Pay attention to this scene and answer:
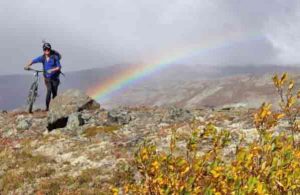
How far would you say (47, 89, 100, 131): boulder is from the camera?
25217mm

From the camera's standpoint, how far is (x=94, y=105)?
31078 millimetres

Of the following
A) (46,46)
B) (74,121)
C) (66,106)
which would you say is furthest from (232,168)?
(46,46)

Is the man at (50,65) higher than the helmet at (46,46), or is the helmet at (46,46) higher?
the helmet at (46,46)

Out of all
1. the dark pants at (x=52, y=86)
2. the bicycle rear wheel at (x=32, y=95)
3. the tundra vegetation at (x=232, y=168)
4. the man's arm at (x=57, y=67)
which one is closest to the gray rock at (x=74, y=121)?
the man's arm at (x=57, y=67)

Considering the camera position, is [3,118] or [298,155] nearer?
[298,155]

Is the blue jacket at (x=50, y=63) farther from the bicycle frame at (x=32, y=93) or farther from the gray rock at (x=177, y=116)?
the gray rock at (x=177, y=116)

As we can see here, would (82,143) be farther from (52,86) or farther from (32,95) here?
(32,95)

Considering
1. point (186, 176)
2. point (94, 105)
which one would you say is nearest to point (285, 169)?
point (186, 176)

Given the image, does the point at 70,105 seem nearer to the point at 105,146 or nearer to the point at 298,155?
the point at 105,146

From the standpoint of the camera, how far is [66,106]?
1106 inches

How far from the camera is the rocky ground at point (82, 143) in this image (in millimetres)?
14773

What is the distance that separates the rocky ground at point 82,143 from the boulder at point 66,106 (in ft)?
0.16

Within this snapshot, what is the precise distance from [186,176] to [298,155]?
114 centimetres

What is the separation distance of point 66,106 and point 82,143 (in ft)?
30.8
